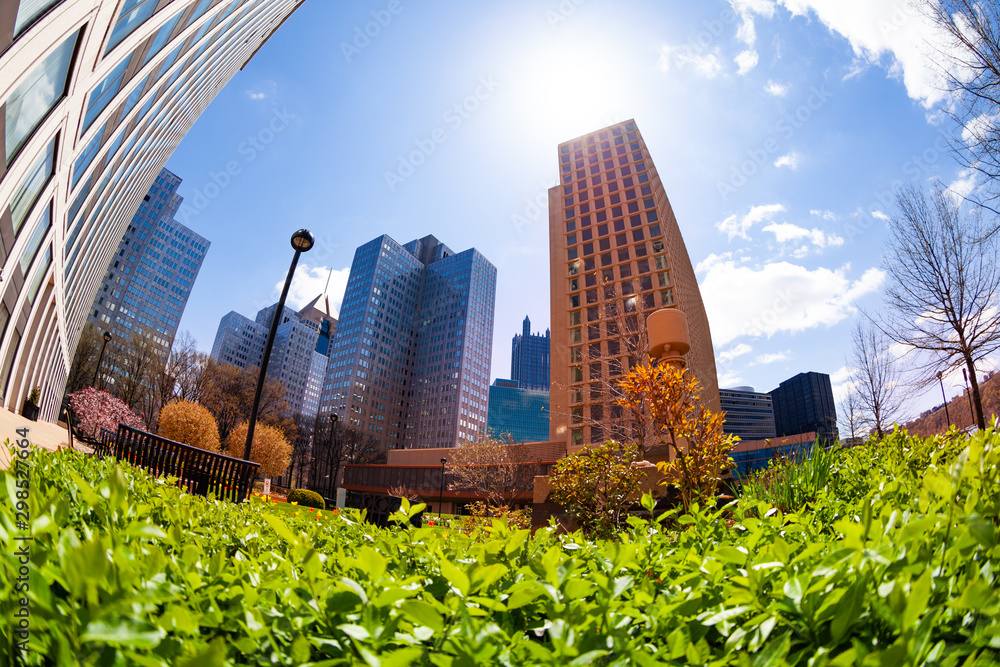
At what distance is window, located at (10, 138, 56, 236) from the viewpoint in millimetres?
9172

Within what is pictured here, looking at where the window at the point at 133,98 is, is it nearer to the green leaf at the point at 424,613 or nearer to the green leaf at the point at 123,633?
the green leaf at the point at 123,633

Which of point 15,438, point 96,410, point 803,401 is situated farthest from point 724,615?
point 803,401

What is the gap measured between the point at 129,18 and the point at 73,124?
2.85 meters

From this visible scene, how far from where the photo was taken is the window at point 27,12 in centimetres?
671

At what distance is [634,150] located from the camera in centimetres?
5669

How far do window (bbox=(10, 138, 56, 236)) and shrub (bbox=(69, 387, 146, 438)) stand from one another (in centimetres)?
1821

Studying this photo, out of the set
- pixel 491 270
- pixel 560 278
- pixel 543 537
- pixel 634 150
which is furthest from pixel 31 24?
pixel 491 270

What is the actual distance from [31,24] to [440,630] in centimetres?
Answer: 1138

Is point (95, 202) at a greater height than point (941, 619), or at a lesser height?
greater

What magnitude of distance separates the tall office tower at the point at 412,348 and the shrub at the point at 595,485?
101570 mm

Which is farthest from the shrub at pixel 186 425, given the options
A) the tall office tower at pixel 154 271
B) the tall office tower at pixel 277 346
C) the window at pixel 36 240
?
the tall office tower at pixel 277 346

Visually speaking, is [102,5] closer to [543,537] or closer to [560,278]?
[543,537]

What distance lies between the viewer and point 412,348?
121625mm

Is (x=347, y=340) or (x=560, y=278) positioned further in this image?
(x=347, y=340)
